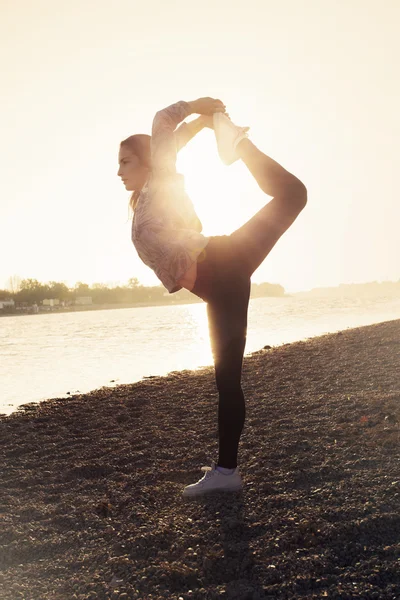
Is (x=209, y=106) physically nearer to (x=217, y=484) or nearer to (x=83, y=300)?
(x=217, y=484)

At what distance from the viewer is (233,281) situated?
10.1 ft

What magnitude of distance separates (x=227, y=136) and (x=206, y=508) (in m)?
2.57

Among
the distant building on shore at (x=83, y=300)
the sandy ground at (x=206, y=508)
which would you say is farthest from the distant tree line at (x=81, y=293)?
the sandy ground at (x=206, y=508)

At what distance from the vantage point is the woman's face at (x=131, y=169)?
129 inches

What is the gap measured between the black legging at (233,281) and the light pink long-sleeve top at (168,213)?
137 mm

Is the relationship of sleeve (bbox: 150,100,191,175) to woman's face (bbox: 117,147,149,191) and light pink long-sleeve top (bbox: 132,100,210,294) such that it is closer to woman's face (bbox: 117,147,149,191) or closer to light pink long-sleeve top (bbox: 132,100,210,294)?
light pink long-sleeve top (bbox: 132,100,210,294)

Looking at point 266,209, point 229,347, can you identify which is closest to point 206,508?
point 229,347

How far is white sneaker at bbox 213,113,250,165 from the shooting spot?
120 inches

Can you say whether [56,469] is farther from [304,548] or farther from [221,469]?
[304,548]

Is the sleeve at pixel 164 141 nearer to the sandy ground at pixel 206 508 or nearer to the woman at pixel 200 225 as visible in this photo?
the woman at pixel 200 225

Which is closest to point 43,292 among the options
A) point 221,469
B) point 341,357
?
point 341,357

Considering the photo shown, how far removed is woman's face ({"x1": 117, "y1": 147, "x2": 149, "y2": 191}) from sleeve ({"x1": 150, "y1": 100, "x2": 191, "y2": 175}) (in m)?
0.29

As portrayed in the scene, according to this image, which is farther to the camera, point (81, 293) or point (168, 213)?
point (81, 293)

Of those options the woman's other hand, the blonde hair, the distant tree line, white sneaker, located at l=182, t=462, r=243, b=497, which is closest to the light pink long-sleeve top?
the woman's other hand
